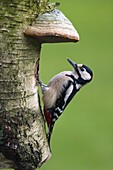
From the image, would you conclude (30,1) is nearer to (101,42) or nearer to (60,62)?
(60,62)

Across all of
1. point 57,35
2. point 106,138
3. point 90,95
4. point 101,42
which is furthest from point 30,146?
point 101,42

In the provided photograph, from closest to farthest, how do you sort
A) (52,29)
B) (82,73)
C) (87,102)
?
(52,29)
(82,73)
(87,102)

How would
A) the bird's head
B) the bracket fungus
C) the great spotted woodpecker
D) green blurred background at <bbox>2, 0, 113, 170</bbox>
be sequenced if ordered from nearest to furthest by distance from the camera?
1. the bracket fungus
2. the great spotted woodpecker
3. the bird's head
4. green blurred background at <bbox>2, 0, 113, 170</bbox>

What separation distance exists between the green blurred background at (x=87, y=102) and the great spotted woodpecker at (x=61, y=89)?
3852 millimetres

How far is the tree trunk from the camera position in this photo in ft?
15.5

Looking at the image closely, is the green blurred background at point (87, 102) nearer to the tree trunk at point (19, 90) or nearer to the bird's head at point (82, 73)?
the bird's head at point (82, 73)

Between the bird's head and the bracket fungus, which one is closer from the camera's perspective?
the bracket fungus

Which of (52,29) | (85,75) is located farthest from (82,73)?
(52,29)

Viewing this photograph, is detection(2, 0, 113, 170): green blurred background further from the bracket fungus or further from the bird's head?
the bracket fungus

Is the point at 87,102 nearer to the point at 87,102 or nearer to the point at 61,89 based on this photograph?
the point at 87,102

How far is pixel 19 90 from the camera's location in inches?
190

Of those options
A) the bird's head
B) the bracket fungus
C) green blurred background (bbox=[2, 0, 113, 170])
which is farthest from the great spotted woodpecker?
green blurred background (bbox=[2, 0, 113, 170])

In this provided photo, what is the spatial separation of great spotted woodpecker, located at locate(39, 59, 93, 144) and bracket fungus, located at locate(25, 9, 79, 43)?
1076 millimetres

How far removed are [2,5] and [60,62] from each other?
1041 centimetres
